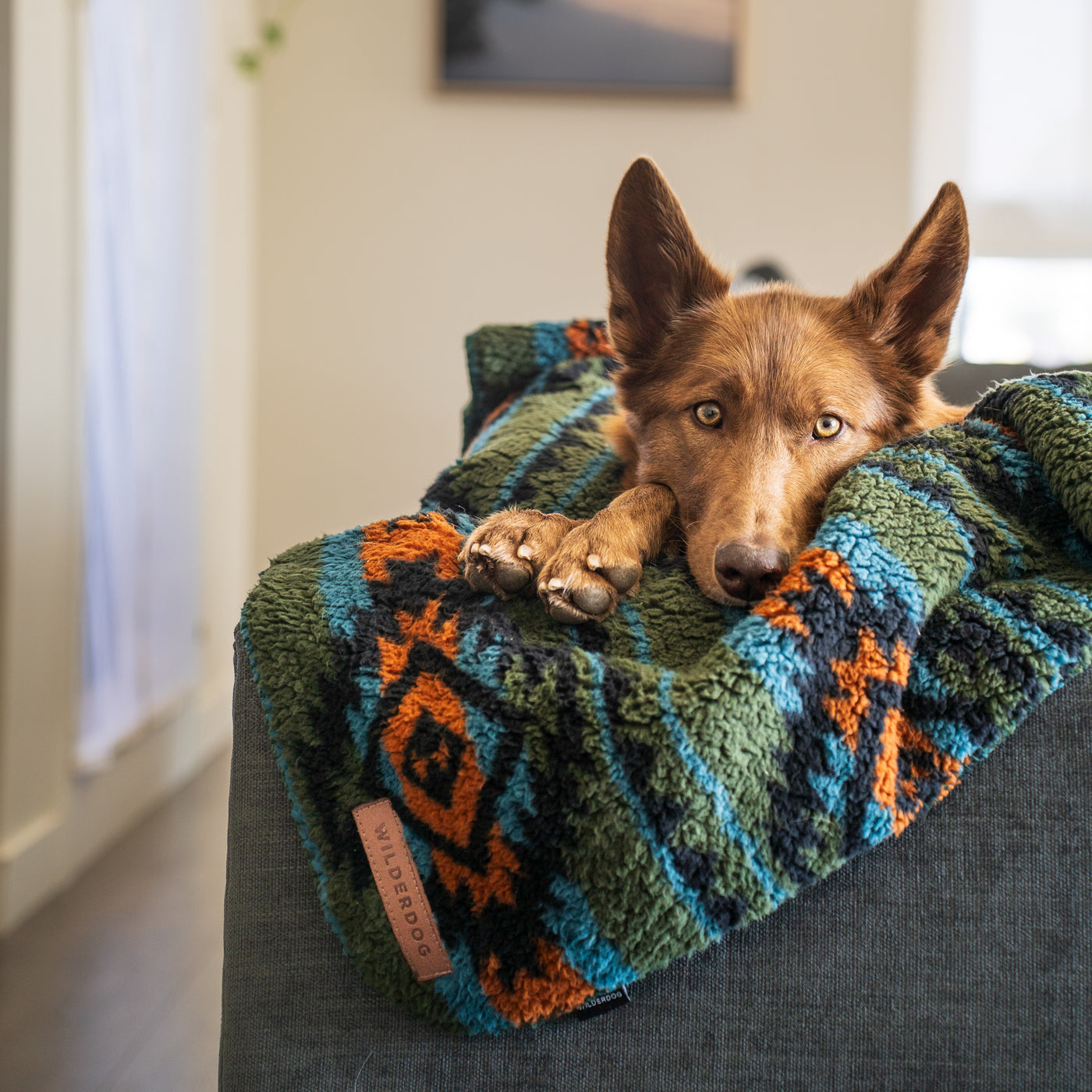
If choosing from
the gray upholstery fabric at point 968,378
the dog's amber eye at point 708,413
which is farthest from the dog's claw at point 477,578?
the gray upholstery fabric at point 968,378

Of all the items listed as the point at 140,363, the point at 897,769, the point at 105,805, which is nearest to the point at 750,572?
the point at 897,769

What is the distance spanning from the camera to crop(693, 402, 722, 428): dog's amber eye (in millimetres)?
1426

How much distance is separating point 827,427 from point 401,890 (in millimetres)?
856

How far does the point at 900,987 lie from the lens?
3.08 ft

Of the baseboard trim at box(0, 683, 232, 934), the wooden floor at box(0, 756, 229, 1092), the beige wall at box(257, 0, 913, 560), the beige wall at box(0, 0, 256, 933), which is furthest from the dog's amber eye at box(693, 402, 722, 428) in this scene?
the beige wall at box(257, 0, 913, 560)

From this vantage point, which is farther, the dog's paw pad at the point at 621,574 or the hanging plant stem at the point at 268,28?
the hanging plant stem at the point at 268,28

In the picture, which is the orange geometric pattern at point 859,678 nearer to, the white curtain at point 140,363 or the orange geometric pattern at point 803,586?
the orange geometric pattern at point 803,586

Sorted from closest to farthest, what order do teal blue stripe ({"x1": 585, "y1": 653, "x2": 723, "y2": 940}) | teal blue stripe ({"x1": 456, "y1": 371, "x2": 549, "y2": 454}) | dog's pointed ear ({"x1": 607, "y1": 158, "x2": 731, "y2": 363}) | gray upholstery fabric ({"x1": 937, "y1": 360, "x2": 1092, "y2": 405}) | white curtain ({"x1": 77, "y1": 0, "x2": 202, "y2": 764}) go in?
1. teal blue stripe ({"x1": 585, "y1": 653, "x2": 723, "y2": 940})
2. dog's pointed ear ({"x1": 607, "y1": 158, "x2": 731, "y2": 363})
3. teal blue stripe ({"x1": 456, "y1": 371, "x2": 549, "y2": 454})
4. gray upholstery fabric ({"x1": 937, "y1": 360, "x2": 1092, "y2": 405})
5. white curtain ({"x1": 77, "y1": 0, "x2": 202, "y2": 764})

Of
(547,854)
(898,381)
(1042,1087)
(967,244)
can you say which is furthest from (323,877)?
(967,244)

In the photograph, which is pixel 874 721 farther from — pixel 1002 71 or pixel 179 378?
pixel 1002 71

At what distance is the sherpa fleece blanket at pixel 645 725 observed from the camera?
2.89ft

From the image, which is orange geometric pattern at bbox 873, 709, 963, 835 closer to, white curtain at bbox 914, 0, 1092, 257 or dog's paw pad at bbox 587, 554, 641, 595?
dog's paw pad at bbox 587, 554, 641, 595

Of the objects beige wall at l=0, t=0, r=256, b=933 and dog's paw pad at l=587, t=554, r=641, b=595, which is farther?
beige wall at l=0, t=0, r=256, b=933

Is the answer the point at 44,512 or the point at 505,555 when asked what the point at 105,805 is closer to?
the point at 44,512
